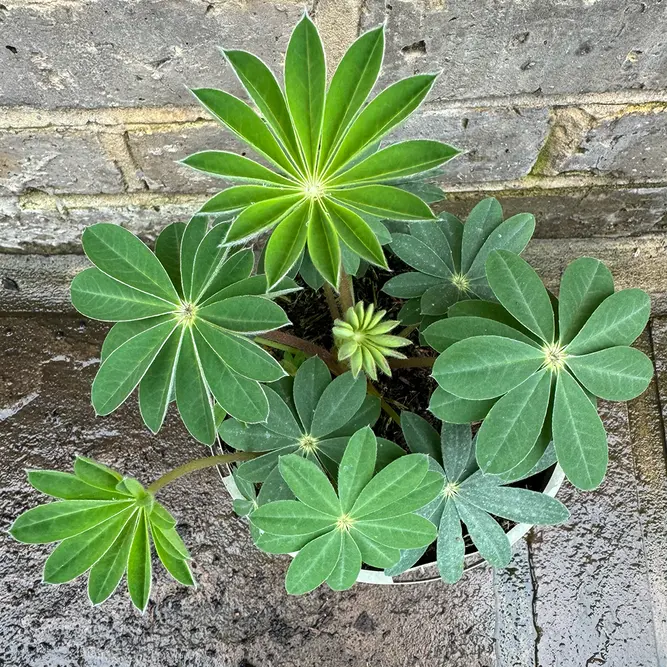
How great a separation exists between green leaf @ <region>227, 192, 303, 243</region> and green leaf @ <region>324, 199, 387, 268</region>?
5cm

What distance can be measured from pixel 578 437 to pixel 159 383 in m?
0.54

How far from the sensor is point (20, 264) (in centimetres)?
162

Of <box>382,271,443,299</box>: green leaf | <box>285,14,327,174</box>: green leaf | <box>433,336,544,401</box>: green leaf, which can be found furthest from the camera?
<box>382,271,443,299</box>: green leaf

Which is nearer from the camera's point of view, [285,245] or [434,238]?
[285,245]

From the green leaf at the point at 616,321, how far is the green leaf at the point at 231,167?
1.35 feet

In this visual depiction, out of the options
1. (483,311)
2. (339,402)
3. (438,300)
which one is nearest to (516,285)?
(483,311)

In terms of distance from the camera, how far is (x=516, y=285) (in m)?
0.80

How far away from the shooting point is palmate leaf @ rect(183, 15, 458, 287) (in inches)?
26.2

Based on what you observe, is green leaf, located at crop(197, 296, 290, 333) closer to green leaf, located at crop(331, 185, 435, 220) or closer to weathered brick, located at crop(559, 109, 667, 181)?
green leaf, located at crop(331, 185, 435, 220)

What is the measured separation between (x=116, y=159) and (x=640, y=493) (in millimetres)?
1395

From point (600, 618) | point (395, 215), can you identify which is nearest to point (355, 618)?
point (600, 618)

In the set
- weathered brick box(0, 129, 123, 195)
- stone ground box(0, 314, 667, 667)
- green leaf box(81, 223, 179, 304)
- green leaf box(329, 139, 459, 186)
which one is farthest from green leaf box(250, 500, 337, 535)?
weathered brick box(0, 129, 123, 195)

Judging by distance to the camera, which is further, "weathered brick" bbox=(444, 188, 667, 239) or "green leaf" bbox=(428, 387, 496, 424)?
"weathered brick" bbox=(444, 188, 667, 239)

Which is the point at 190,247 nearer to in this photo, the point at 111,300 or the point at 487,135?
the point at 111,300
